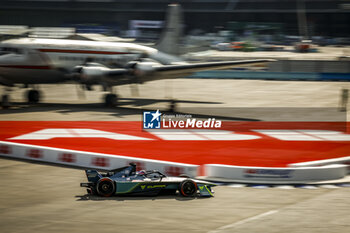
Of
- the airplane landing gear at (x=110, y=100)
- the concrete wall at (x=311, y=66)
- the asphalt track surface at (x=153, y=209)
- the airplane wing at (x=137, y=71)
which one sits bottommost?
the asphalt track surface at (x=153, y=209)

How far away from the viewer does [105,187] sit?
40.3 ft

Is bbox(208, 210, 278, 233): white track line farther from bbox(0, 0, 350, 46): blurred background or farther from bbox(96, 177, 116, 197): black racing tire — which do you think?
bbox(0, 0, 350, 46): blurred background

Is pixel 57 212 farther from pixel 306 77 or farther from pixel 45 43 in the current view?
pixel 306 77

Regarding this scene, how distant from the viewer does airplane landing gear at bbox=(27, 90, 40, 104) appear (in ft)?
104

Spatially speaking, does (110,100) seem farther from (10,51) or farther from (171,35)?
(171,35)

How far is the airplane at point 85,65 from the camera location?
29.2 meters

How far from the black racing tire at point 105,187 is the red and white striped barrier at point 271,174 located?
3.44 meters

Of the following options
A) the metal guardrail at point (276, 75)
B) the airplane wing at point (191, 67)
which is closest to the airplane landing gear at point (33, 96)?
the airplane wing at point (191, 67)

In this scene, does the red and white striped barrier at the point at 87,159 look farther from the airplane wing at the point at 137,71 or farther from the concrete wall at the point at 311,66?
the concrete wall at the point at 311,66

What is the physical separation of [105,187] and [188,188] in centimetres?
213

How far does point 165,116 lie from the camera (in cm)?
2728

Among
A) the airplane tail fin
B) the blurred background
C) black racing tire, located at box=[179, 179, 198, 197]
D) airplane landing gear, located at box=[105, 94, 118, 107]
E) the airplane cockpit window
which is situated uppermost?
the blurred background

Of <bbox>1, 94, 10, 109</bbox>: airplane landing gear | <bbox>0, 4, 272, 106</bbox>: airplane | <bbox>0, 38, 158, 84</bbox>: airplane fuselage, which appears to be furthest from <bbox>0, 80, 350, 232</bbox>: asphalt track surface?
<bbox>0, 38, 158, 84</bbox>: airplane fuselage

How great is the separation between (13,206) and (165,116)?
16230 millimetres
